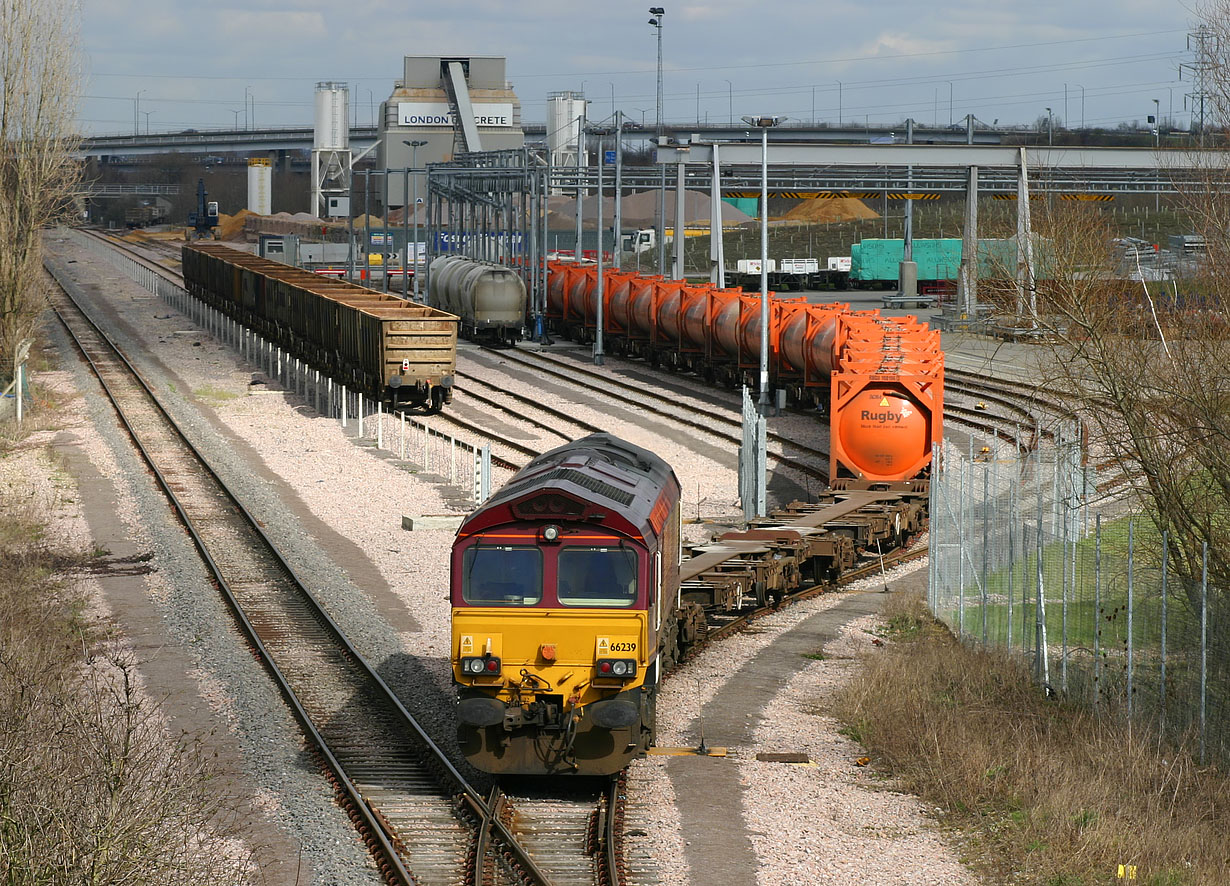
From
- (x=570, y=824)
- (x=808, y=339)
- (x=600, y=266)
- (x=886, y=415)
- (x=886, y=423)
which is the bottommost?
(x=570, y=824)

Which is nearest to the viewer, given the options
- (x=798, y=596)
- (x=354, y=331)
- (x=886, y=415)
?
(x=798, y=596)

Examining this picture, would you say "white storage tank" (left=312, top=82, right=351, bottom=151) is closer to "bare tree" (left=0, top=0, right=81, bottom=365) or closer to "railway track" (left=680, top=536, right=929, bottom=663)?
"bare tree" (left=0, top=0, right=81, bottom=365)

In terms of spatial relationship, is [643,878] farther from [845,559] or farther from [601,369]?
[601,369]

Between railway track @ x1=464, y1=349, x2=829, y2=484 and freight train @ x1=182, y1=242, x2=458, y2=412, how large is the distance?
5.44 metres

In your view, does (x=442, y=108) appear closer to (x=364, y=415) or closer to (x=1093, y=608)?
(x=364, y=415)

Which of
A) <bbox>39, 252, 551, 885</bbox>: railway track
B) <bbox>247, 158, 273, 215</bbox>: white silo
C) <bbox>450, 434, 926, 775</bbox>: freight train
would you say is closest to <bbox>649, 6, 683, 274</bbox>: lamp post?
<bbox>39, 252, 551, 885</bbox>: railway track

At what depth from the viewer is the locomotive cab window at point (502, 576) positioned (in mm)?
13141

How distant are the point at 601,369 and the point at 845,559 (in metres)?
27.8

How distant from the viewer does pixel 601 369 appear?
50.9m

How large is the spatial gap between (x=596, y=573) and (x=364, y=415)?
29107 mm

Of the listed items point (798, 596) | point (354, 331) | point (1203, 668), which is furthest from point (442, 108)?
point (1203, 668)

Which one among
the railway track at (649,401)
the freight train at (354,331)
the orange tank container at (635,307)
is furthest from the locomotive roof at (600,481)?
the orange tank container at (635,307)

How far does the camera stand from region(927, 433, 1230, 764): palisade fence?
13.6m

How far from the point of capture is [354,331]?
138 feet
